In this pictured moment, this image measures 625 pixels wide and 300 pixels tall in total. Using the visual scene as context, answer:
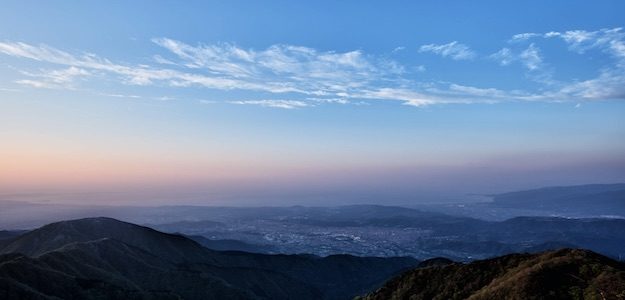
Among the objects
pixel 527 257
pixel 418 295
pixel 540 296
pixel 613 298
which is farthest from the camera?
pixel 418 295

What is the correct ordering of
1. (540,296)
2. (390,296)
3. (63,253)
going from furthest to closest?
(63,253), (390,296), (540,296)

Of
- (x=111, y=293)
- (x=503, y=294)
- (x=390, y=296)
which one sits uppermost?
(x=503, y=294)

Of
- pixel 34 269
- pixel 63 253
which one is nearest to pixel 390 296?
pixel 34 269

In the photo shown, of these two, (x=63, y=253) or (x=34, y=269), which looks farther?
(x=63, y=253)

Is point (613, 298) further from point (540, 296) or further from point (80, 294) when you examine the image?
point (80, 294)

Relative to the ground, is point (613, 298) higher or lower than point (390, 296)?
higher

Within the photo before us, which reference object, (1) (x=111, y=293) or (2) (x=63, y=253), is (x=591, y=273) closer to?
(1) (x=111, y=293)

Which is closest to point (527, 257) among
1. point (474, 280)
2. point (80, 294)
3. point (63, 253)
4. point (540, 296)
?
point (474, 280)
